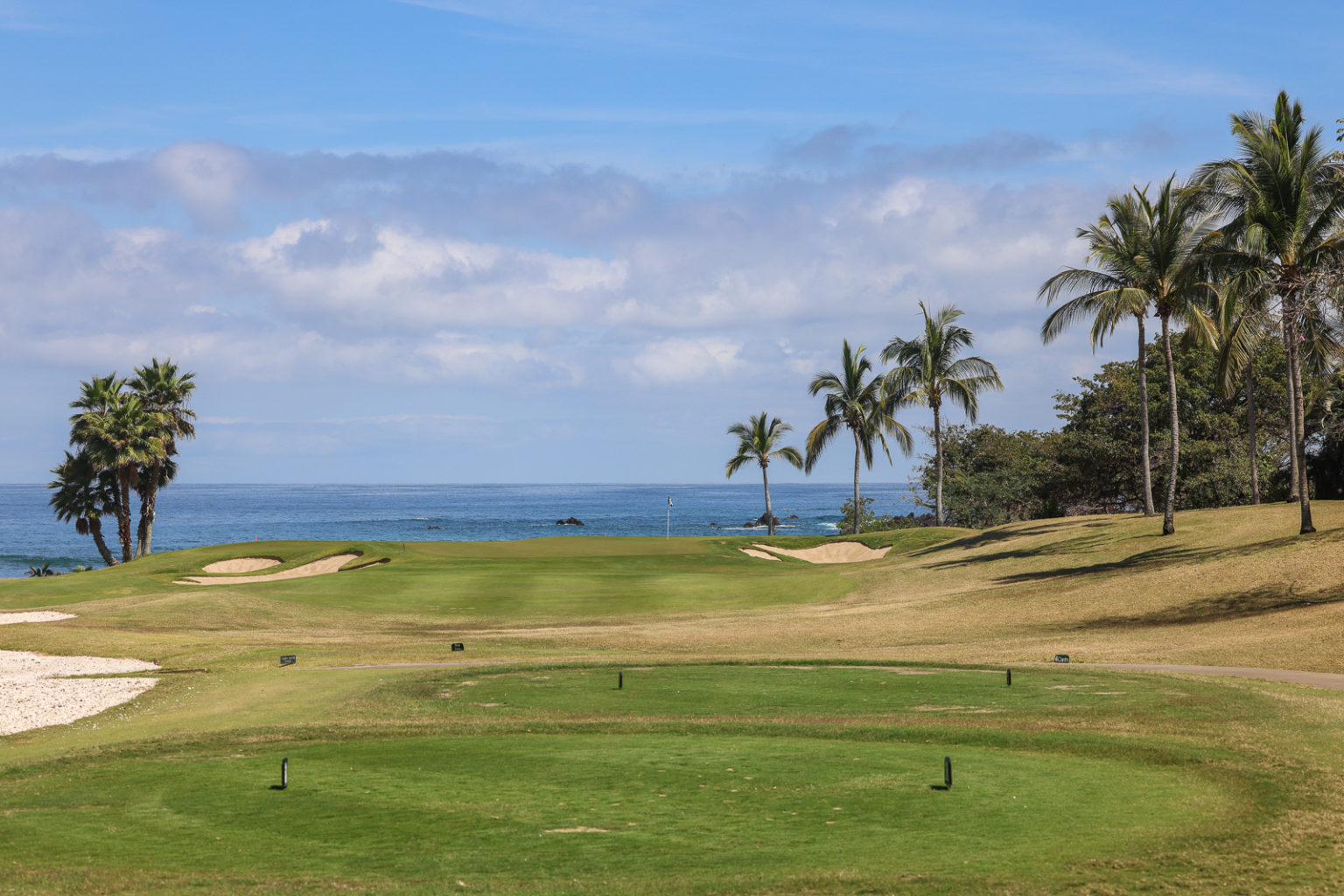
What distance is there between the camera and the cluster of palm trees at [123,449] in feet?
201

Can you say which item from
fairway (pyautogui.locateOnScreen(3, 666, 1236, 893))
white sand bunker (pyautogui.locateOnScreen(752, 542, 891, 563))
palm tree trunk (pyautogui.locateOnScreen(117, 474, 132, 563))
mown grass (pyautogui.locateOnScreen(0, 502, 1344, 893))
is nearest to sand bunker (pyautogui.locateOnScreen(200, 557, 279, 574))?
mown grass (pyautogui.locateOnScreen(0, 502, 1344, 893))

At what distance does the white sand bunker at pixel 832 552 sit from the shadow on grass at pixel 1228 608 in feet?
84.1

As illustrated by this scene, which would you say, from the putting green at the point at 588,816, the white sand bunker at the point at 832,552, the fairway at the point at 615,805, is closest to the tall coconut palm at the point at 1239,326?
the fairway at the point at 615,805

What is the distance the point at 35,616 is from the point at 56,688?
629 inches

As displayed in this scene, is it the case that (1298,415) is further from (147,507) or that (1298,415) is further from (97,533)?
(97,533)

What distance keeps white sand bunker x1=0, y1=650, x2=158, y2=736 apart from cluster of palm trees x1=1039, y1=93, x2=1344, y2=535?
25812 millimetres

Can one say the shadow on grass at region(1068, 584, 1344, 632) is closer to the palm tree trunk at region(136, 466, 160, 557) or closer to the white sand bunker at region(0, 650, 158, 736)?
the white sand bunker at region(0, 650, 158, 736)

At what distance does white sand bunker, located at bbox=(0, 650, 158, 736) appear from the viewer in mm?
16844

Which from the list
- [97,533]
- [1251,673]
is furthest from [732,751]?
[97,533]

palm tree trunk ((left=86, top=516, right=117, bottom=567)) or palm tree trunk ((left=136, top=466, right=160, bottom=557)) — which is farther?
palm tree trunk ((left=136, top=466, right=160, bottom=557))

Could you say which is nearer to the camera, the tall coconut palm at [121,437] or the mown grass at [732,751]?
the mown grass at [732,751]

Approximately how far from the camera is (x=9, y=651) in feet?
81.4

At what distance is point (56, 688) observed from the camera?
19.7 meters

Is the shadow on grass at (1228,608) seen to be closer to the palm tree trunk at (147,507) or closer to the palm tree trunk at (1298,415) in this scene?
the palm tree trunk at (1298,415)
